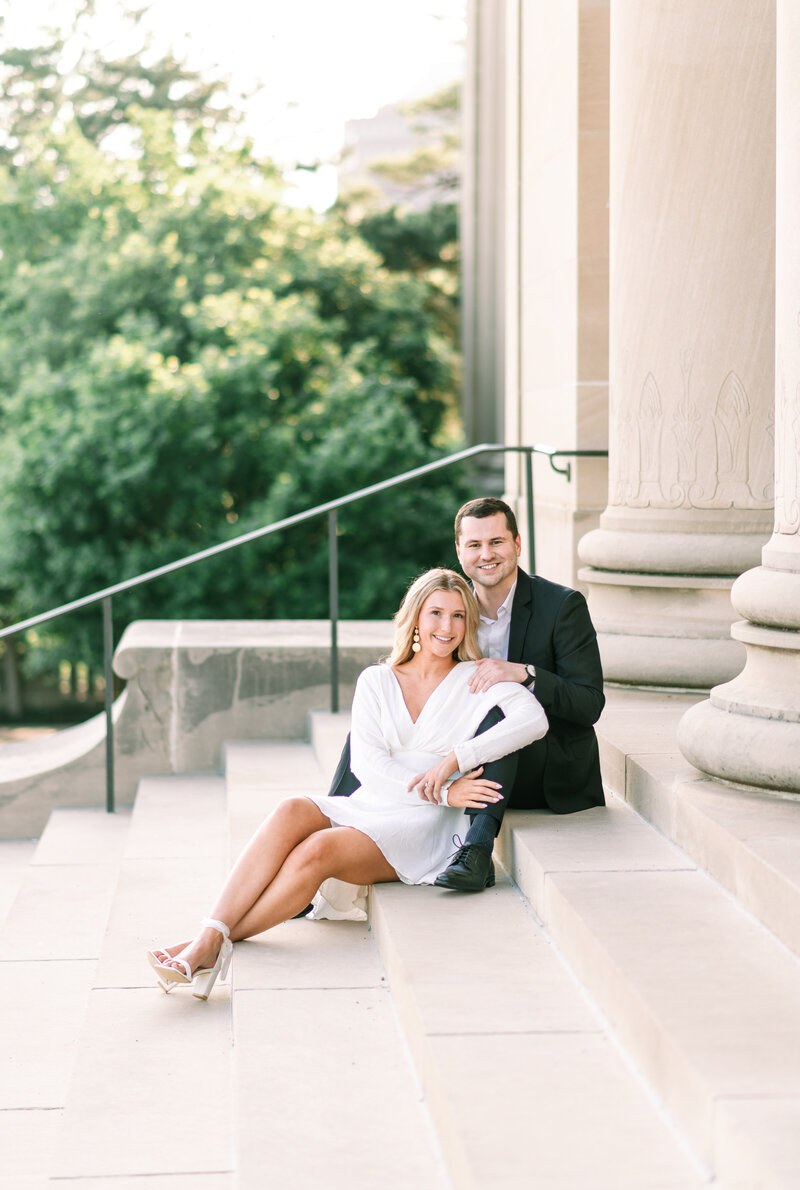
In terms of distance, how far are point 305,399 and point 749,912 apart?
41.7 feet

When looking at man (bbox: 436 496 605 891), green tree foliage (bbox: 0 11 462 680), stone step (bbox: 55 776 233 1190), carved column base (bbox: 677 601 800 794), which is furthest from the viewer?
green tree foliage (bbox: 0 11 462 680)

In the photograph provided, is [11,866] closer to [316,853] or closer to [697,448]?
[316,853]

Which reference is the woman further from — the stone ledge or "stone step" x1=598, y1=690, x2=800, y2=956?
the stone ledge

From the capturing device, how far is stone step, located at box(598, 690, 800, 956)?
12.2 ft

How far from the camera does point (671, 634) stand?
20.9 ft

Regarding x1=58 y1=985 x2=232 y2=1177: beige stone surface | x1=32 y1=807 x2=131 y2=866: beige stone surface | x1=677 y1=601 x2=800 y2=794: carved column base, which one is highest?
x1=677 y1=601 x2=800 y2=794: carved column base

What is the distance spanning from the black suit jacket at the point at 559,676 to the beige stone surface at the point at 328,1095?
1.06 m

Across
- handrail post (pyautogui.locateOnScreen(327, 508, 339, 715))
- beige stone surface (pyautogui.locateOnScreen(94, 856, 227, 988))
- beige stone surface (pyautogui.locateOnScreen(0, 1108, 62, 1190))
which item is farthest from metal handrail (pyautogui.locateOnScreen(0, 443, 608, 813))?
beige stone surface (pyautogui.locateOnScreen(0, 1108, 62, 1190))

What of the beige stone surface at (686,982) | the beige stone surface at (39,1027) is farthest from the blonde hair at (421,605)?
the beige stone surface at (39,1027)

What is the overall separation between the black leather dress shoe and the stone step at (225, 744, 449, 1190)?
Answer: 1.06ft

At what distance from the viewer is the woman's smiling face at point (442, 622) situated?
4.73m

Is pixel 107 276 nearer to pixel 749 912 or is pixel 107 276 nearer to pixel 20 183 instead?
pixel 20 183

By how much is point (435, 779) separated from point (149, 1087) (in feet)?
4.19

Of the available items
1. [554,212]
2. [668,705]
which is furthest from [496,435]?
[668,705]
